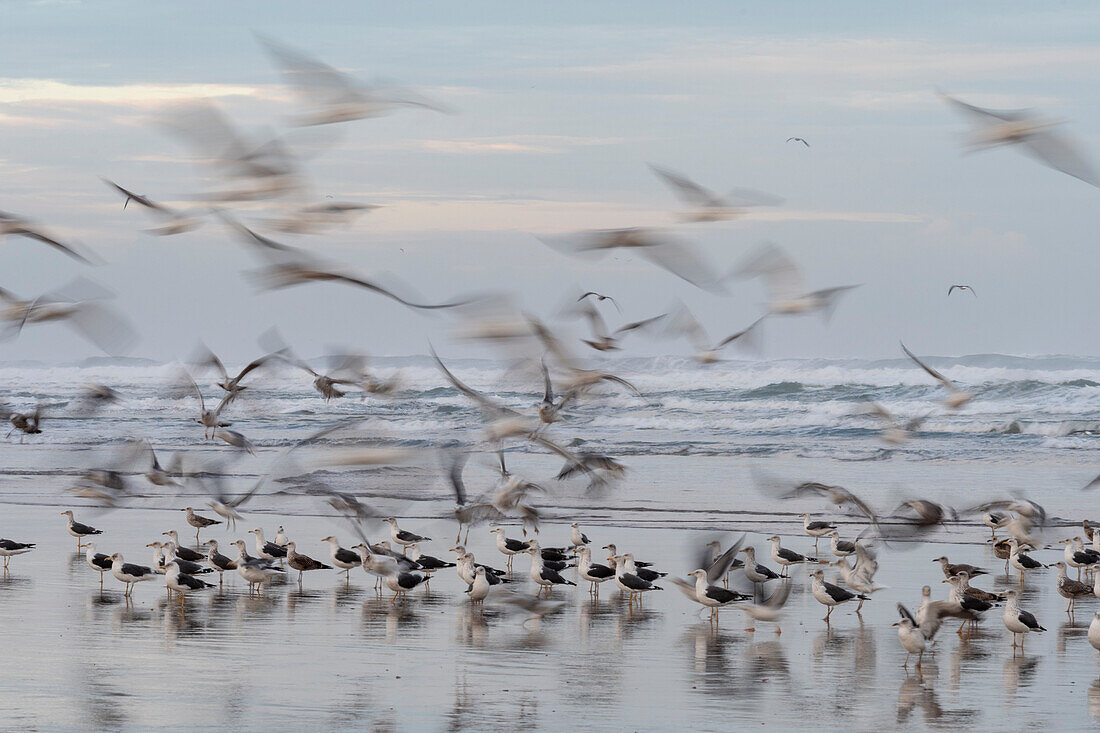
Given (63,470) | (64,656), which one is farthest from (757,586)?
(63,470)

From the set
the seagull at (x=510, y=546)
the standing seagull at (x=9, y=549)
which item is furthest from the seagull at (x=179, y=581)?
the seagull at (x=510, y=546)

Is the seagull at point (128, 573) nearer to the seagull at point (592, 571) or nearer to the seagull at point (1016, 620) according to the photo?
the seagull at point (592, 571)

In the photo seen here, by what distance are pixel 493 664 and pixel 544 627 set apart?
1535 mm

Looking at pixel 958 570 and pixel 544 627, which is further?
A: pixel 958 570

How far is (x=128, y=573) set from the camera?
438 inches

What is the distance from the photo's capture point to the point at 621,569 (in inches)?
438

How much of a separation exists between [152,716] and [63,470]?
1587 centimetres

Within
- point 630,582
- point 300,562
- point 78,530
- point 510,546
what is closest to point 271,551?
point 300,562

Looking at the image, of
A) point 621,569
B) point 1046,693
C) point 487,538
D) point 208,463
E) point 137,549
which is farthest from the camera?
point 208,463

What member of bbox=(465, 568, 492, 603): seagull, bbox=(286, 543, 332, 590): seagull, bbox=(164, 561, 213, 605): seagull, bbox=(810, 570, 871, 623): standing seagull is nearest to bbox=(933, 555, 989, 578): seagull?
bbox=(810, 570, 871, 623): standing seagull

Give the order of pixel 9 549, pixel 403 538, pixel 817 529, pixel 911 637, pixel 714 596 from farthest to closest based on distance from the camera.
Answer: pixel 817 529 → pixel 403 538 → pixel 9 549 → pixel 714 596 → pixel 911 637

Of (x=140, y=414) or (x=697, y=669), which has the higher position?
(x=140, y=414)

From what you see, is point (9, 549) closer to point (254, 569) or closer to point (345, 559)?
point (254, 569)

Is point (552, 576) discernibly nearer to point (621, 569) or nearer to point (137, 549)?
point (621, 569)
